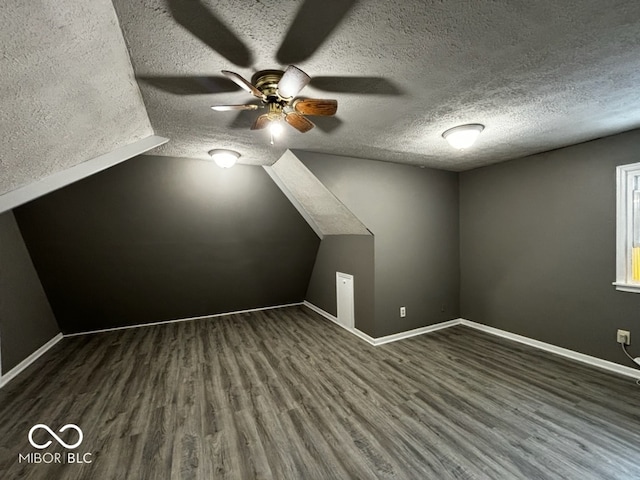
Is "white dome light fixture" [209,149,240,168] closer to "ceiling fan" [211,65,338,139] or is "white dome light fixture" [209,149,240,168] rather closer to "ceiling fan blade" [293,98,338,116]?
"ceiling fan" [211,65,338,139]

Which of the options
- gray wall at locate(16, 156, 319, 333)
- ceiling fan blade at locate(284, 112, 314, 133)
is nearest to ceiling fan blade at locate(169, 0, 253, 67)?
ceiling fan blade at locate(284, 112, 314, 133)

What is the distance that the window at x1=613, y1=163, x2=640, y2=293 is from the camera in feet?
8.43

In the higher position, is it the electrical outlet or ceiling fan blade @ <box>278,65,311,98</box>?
ceiling fan blade @ <box>278,65,311,98</box>

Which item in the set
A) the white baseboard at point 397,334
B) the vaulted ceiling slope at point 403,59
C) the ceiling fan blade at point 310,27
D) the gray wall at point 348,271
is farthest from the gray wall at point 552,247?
the ceiling fan blade at point 310,27

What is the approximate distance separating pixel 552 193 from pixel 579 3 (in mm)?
2606

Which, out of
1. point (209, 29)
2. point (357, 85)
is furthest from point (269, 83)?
point (357, 85)

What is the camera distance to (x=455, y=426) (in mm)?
2006

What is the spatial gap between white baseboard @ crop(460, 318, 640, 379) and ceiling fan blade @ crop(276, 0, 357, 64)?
3.86 m

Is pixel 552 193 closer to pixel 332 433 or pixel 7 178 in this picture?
pixel 332 433

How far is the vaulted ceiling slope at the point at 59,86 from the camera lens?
3.24ft

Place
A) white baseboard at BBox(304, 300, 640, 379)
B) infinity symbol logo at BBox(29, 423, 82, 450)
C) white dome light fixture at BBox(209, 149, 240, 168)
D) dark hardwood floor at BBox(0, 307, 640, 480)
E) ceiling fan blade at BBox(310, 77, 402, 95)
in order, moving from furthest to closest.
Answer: white dome light fixture at BBox(209, 149, 240, 168), white baseboard at BBox(304, 300, 640, 379), infinity symbol logo at BBox(29, 423, 82, 450), dark hardwood floor at BBox(0, 307, 640, 480), ceiling fan blade at BBox(310, 77, 402, 95)

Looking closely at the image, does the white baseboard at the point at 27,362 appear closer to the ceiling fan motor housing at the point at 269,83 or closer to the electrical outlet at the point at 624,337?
the ceiling fan motor housing at the point at 269,83

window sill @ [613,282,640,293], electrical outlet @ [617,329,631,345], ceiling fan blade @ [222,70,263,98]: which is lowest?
electrical outlet @ [617,329,631,345]

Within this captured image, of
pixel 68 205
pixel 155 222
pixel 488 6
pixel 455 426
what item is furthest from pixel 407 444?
pixel 68 205
